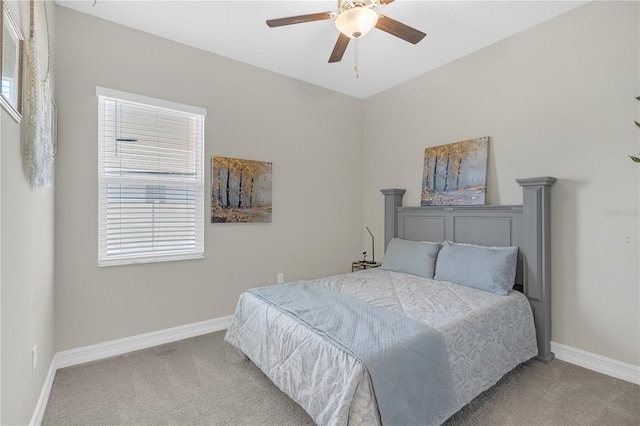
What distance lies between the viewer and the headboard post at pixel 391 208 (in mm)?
3879

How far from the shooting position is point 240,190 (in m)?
3.38

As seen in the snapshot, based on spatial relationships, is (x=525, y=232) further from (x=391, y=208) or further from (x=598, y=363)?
(x=391, y=208)

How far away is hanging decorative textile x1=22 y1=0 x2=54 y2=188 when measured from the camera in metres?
1.61

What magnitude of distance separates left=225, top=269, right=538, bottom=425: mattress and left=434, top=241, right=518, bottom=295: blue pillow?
0.09 metres

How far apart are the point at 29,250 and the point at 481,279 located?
10.2 ft

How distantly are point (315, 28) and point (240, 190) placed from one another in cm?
174

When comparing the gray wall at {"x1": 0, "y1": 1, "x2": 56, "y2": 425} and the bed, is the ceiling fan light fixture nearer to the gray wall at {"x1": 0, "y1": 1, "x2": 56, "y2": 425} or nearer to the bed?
the gray wall at {"x1": 0, "y1": 1, "x2": 56, "y2": 425}

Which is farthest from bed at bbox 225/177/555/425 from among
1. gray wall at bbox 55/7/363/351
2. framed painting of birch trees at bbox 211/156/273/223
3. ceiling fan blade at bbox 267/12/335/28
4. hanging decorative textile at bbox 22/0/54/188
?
ceiling fan blade at bbox 267/12/335/28

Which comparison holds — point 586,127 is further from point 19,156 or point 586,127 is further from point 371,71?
point 19,156

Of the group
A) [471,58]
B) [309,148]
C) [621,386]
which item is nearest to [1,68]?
[309,148]

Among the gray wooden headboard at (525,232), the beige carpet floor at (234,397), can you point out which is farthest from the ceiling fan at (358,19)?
the beige carpet floor at (234,397)

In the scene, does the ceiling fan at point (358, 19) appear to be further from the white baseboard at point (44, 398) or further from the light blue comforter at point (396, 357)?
the white baseboard at point (44, 398)

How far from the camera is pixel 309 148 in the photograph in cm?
394

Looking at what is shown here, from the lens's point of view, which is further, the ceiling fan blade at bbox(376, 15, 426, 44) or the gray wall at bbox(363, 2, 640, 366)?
the gray wall at bbox(363, 2, 640, 366)
